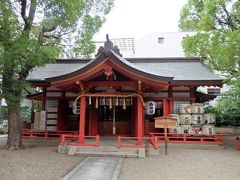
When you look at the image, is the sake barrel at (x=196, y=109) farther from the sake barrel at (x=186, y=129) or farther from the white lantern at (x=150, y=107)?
the white lantern at (x=150, y=107)

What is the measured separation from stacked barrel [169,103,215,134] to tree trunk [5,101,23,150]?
8159 mm

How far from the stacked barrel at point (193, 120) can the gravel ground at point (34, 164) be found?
656 centimetres

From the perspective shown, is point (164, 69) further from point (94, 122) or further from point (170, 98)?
point (94, 122)

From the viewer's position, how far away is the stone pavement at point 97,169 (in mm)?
8898

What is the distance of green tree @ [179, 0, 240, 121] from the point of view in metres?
14.1

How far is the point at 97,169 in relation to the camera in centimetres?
1002


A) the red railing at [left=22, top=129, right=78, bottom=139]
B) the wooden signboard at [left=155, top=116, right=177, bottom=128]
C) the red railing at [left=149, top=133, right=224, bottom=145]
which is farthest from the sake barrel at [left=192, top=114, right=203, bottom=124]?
the red railing at [left=22, top=129, right=78, bottom=139]

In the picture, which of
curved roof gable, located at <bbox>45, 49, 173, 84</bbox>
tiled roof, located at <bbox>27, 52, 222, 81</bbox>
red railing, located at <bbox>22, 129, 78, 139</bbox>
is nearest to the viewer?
curved roof gable, located at <bbox>45, 49, 173, 84</bbox>

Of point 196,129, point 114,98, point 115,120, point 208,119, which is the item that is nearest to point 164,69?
point 208,119

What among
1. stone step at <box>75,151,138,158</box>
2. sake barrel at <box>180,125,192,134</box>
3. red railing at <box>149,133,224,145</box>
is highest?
sake barrel at <box>180,125,192,134</box>

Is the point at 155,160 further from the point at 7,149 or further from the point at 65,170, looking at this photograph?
the point at 7,149

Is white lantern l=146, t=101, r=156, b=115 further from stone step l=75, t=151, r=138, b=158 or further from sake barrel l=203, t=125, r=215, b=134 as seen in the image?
stone step l=75, t=151, r=138, b=158

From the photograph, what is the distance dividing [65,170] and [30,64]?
5.75m

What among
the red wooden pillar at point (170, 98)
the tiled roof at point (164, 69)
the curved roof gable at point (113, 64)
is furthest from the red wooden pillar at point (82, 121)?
the red wooden pillar at point (170, 98)
